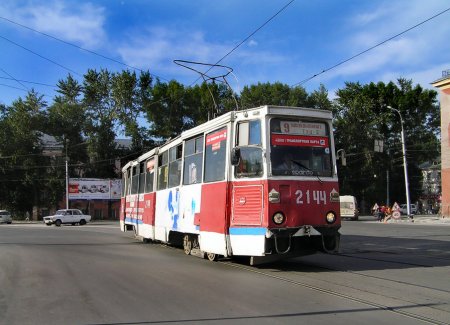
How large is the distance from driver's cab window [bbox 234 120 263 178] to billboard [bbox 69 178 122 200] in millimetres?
55510

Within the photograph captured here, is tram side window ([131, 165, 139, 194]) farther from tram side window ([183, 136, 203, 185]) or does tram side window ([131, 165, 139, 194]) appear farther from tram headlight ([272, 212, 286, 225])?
tram headlight ([272, 212, 286, 225])

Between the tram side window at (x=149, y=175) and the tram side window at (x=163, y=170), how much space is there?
1.06 m

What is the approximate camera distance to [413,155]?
7838 centimetres

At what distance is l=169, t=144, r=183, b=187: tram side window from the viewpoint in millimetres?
15535

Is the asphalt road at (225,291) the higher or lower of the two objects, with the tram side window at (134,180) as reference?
lower

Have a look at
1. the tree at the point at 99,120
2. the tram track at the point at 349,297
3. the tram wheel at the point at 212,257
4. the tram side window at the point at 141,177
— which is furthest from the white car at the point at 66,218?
the tram track at the point at 349,297

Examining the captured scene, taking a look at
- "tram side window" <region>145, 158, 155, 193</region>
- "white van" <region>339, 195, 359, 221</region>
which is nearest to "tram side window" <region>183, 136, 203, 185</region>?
"tram side window" <region>145, 158, 155, 193</region>

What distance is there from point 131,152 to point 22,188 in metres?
15.8

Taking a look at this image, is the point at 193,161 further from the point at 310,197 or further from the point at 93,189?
the point at 93,189

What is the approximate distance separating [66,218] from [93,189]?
15415 mm

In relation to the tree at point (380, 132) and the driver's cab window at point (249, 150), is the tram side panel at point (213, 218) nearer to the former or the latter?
the driver's cab window at point (249, 150)

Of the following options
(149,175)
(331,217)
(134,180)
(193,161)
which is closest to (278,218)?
(331,217)

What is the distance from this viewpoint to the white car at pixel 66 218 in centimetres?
4862

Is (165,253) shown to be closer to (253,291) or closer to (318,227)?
(318,227)
